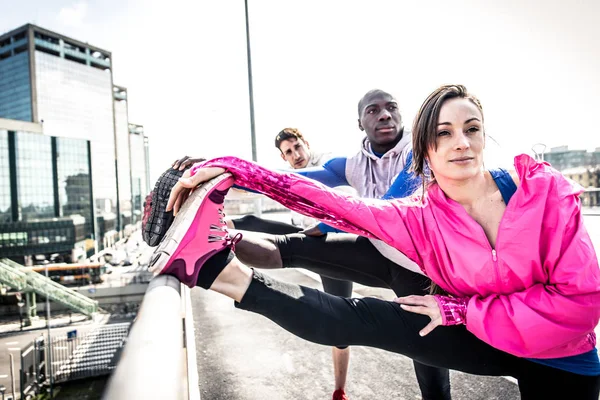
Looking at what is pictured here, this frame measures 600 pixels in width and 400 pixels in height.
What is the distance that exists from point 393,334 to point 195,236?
893 mm

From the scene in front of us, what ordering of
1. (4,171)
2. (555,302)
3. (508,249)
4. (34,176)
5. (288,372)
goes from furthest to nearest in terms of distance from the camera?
(34,176) < (4,171) < (288,372) < (508,249) < (555,302)

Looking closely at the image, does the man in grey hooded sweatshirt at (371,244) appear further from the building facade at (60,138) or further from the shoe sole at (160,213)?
the building facade at (60,138)

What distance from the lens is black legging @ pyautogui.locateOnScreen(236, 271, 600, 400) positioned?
1.41 meters

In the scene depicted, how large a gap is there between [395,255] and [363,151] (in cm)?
85

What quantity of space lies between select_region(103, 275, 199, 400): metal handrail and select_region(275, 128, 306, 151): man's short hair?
3.20 metres

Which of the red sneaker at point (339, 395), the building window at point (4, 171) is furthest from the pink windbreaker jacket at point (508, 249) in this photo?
the building window at point (4, 171)

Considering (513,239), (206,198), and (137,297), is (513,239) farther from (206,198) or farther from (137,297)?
(137,297)

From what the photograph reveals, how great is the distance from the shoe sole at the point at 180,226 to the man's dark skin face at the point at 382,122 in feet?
4.01

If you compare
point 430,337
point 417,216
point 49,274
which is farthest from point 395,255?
point 49,274

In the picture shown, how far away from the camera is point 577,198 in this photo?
1.42 m

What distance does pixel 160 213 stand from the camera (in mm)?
1524

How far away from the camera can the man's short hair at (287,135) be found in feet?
12.6

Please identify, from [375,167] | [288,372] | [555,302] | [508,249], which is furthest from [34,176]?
[555,302]

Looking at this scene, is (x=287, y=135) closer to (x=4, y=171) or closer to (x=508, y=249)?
(x=508, y=249)
